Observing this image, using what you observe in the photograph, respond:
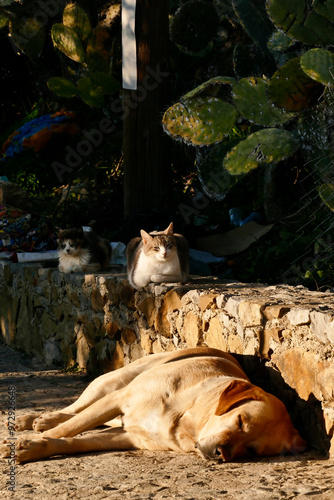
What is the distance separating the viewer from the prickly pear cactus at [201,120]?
6.28 meters

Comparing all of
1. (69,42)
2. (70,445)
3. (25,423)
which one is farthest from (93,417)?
(69,42)

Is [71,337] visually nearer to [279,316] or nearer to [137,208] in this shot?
[137,208]

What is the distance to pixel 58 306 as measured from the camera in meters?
6.72

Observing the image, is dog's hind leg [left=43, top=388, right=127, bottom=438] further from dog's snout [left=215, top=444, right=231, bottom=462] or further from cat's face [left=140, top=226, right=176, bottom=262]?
cat's face [left=140, top=226, right=176, bottom=262]

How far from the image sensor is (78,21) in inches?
367

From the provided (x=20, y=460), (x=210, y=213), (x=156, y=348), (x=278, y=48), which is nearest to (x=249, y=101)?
(x=278, y=48)

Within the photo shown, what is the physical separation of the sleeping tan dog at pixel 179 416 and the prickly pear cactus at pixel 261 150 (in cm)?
229

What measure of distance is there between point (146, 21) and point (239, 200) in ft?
6.89

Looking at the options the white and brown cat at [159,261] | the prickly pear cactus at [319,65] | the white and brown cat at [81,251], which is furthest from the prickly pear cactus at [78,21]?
the white and brown cat at [159,261]

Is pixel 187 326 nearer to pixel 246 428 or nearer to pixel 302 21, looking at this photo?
pixel 246 428

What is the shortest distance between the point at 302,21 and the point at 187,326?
2.81 meters

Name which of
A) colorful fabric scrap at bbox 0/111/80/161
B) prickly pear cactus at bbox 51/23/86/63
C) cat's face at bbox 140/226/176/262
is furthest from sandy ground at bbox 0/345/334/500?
colorful fabric scrap at bbox 0/111/80/161

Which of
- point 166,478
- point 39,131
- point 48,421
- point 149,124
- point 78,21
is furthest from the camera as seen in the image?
point 39,131

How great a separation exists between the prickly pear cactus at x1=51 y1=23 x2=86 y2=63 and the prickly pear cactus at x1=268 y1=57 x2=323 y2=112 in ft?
13.1
